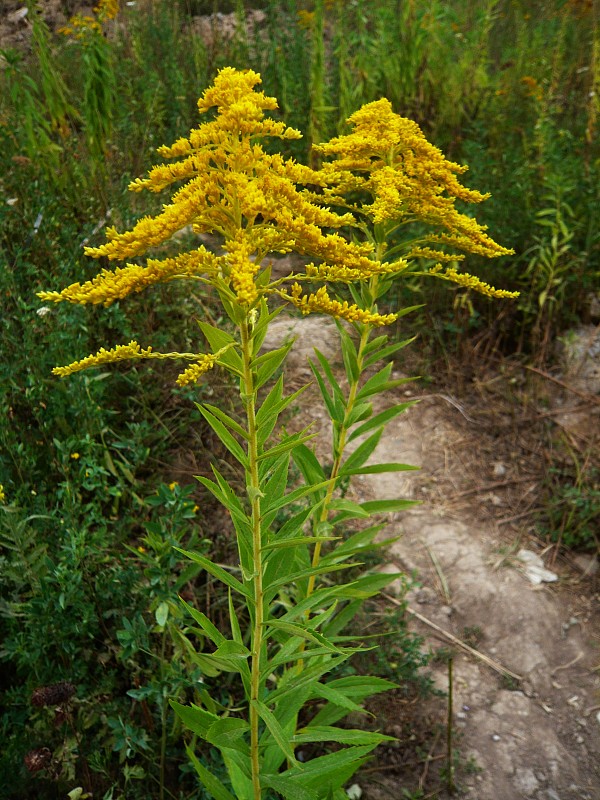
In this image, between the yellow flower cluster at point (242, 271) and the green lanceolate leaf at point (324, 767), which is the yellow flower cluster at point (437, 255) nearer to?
the yellow flower cluster at point (242, 271)

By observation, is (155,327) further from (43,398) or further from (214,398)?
(43,398)

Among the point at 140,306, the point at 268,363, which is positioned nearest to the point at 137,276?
the point at 268,363

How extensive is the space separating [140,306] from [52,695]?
198cm

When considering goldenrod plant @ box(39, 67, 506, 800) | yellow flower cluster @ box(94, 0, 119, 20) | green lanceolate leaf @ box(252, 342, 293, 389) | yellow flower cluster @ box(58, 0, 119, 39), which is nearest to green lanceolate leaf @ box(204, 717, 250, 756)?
goldenrod plant @ box(39, 67, 506, 800)

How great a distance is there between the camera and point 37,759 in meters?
1.61

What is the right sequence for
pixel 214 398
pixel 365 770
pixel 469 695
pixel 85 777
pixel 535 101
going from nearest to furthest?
pixel 85 777, pixel 365 770, pixel 469 695, pixel 214 398, pixel 535 101

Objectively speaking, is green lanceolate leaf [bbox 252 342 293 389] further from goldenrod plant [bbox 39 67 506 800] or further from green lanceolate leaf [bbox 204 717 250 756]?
green lanceolate leaf [bbox 204 717 250 756]

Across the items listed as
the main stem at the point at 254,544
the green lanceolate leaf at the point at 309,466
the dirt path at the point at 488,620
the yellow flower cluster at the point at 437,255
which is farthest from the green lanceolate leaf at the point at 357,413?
the dirt path at the point at 488,620

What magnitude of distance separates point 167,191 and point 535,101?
8.91ft

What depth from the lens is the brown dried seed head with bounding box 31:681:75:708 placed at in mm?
1647

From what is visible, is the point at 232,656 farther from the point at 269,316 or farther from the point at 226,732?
the point at 269,316

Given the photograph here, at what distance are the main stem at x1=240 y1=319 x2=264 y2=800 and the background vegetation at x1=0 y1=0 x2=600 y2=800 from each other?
387 millimetres

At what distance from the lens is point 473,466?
11.3ft

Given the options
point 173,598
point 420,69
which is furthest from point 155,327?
point 420,69
